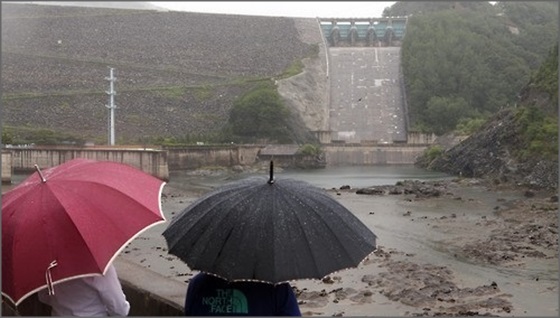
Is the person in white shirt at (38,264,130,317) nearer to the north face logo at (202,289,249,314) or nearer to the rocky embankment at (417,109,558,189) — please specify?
the north face logo at (202,289,249,314)

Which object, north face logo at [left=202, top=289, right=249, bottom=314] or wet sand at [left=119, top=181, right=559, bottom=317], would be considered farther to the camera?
wet sand at [left=119, top=181, right=559, bottom=317]

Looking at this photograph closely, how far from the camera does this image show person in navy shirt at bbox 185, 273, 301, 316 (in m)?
3.48

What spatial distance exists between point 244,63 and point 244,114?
75.0 ft

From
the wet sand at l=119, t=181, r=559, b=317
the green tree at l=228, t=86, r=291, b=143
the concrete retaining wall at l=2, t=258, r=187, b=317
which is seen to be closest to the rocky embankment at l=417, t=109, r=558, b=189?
the wet sand at l=119, t=181, r=559, b=317

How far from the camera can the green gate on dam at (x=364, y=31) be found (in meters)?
92.5

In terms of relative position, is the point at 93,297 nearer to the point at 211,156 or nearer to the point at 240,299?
the point at 240,299

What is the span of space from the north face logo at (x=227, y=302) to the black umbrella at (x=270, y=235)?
0.09 m

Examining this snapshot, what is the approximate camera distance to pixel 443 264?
1583 cm

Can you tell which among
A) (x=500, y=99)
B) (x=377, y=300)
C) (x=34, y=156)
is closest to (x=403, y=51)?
(x=500, y=99)

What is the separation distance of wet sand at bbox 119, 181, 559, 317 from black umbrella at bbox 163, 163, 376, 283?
7.17 meters

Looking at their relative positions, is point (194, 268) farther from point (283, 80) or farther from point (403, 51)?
point (403, 51)

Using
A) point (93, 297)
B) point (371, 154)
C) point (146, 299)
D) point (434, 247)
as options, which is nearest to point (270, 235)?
point (93, 297)

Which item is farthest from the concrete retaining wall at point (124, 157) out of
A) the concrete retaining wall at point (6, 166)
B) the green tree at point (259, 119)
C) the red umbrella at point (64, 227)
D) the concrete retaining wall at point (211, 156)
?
the red umbrella at point (64, 227)

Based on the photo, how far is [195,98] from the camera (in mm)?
63781
